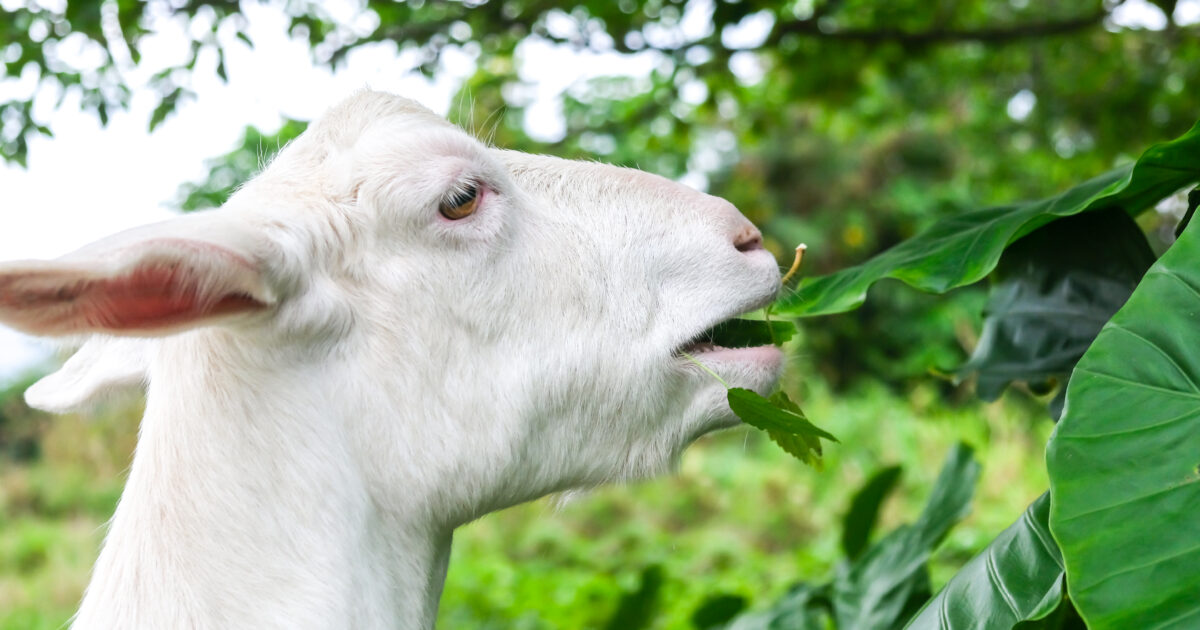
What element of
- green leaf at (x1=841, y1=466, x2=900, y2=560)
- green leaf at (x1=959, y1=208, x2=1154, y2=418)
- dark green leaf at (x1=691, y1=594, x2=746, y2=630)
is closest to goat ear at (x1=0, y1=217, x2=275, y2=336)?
green leaf at (x1=959, y1=208, x2=1154, y2=418)

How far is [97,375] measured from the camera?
5.85 ft

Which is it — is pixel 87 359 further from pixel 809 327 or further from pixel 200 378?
pixel 809 327

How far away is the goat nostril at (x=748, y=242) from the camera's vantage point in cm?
174

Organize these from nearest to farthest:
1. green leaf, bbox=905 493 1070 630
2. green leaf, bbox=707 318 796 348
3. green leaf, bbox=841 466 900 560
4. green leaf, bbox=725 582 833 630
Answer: green leaf, bbox=905 493 1070 630, green leaf, bbox=707 318 796 348, green leaf, bbox=725 582 833 630, green leaf, bbox=841 466 900 560

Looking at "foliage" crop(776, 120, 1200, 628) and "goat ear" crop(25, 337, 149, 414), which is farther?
"goat ear" crop(25, 337, 149, 414)

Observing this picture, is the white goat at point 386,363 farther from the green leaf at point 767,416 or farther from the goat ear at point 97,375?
the green leaf at point 767,416

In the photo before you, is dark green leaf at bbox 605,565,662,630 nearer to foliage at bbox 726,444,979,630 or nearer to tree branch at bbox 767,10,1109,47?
foliage at bbox 726,444,979,630

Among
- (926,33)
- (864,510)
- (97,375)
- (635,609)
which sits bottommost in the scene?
(635,609)

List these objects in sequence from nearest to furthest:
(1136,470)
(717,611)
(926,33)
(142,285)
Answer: (1136,470), (142,285), (717,611), (926,33)

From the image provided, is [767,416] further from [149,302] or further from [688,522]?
[688,522]

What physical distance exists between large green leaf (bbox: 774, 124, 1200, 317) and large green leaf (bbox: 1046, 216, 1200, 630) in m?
0.36

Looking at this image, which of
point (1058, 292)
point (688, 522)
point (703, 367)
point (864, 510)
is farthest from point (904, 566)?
point (688, 522)

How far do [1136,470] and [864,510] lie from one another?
198 centimetres

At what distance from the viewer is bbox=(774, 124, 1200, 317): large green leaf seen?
153cm
